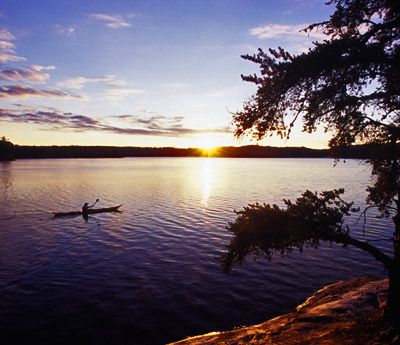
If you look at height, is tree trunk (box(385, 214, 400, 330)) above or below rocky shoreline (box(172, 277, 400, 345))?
above

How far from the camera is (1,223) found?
4188cm

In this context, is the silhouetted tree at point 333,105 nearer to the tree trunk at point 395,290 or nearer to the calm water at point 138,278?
the tree trunk at point 395,290

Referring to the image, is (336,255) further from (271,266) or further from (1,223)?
(1,223)

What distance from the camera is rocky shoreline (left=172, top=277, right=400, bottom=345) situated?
11383 mm

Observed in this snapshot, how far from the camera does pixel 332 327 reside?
513 inches

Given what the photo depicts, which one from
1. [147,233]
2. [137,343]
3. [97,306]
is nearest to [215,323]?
[137,343]

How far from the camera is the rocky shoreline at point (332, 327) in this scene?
11383 millimetres

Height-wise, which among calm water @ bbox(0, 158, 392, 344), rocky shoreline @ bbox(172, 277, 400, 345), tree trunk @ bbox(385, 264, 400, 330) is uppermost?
tree trunk @ bbox(385, 264, 400, 330)

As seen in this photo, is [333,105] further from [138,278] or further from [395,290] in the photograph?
[138,278]

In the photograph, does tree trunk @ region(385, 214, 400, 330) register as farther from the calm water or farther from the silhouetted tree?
the calm water

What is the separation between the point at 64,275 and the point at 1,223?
2174 cm

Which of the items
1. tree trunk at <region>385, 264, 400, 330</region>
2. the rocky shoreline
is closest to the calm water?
the rocky shoreline

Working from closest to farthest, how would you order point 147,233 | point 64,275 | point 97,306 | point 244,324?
point 244,324 < point 97,306 < point 64,275 < point 147,233

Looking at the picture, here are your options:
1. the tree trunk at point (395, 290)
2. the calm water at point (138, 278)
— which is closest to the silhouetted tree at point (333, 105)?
the tree trunk at point (395, 290)
